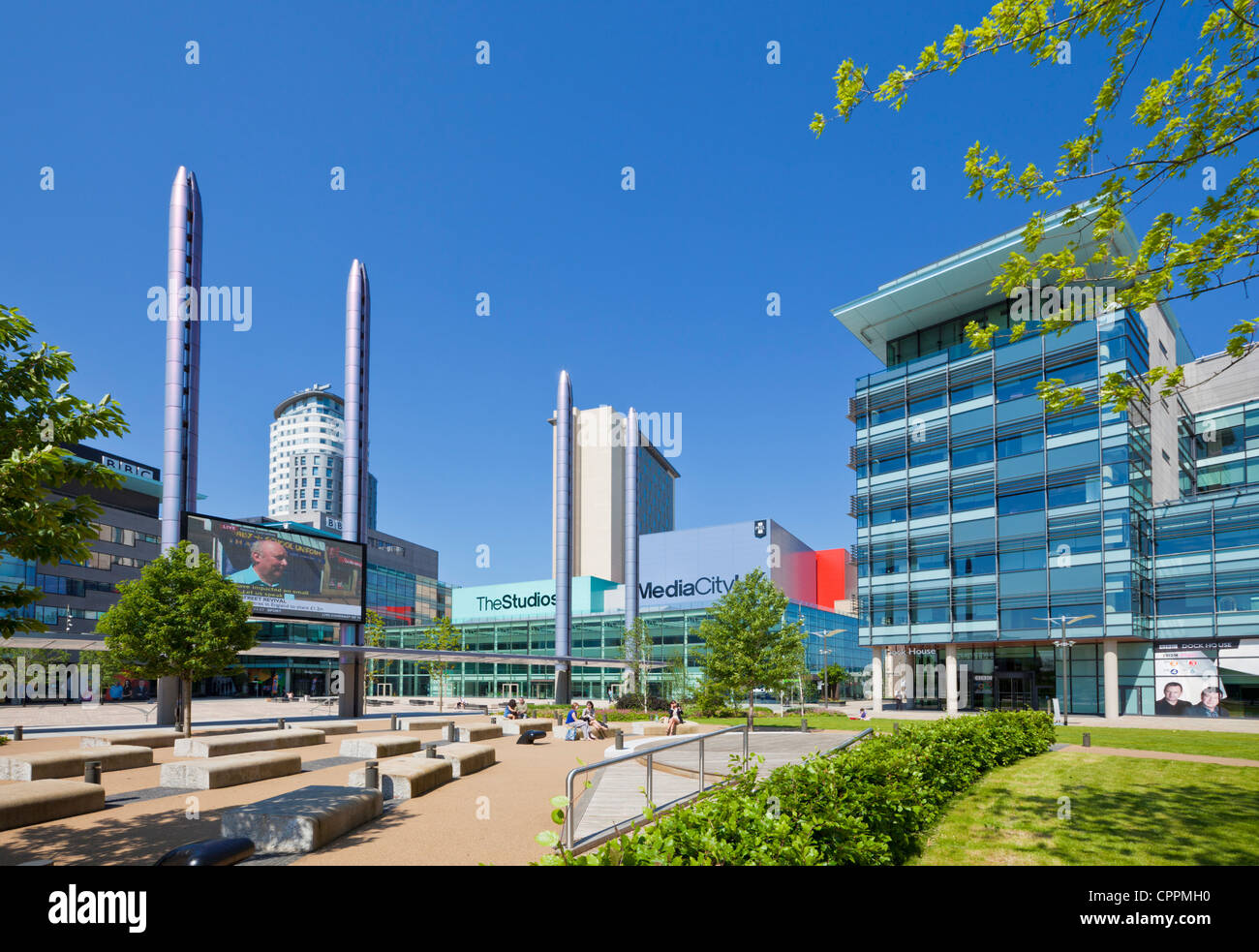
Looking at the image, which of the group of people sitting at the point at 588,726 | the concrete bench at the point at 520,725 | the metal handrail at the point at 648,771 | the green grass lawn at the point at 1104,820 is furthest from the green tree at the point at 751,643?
the metal handrail at the point at 648,771

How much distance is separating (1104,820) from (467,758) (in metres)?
13.8

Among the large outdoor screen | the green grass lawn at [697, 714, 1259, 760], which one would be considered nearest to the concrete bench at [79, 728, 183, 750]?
the large outdoor screen

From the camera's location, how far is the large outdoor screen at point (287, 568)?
37.4 metres

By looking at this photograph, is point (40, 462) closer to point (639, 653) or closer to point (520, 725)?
point (520, 725)

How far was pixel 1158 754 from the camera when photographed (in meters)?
21.2

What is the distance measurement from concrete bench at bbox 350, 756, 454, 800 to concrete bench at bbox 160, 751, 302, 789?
324cm

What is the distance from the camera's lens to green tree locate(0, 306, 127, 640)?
25.7 ft

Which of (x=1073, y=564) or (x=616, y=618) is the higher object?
(x=1073, y=564)

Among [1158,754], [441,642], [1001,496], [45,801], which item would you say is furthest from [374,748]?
[441,642]

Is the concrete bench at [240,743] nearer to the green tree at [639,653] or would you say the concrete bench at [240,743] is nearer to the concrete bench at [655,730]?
the concrete bench at [655,730]
